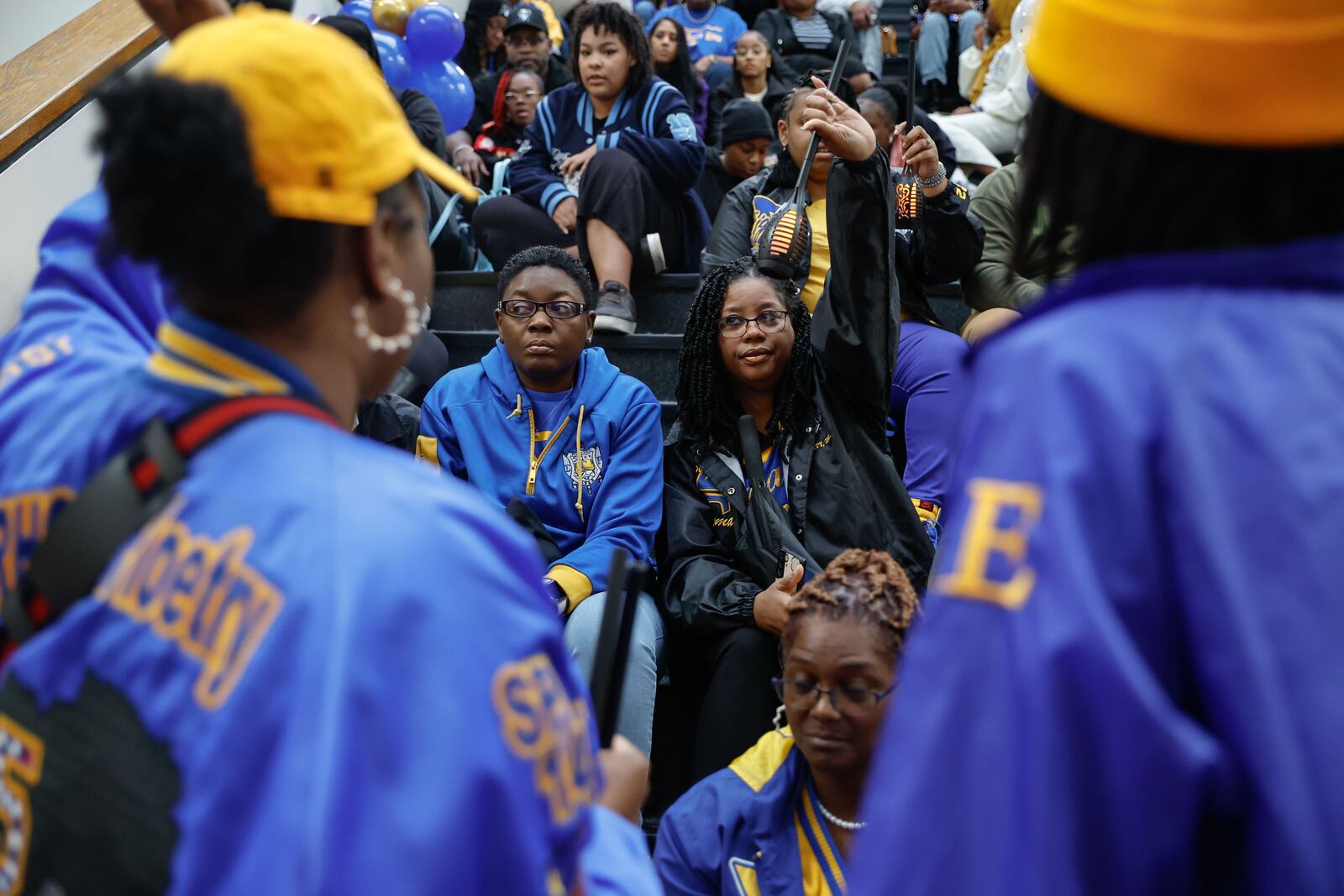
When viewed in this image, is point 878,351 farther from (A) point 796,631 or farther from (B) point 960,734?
(B) point 960,734

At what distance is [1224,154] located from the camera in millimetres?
1110

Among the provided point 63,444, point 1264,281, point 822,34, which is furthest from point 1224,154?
point 822,34

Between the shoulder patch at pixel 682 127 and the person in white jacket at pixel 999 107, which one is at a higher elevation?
the shoulder patch at pixel 682 127

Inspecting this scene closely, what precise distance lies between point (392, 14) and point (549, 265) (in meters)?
3.36

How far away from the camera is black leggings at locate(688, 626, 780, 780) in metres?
3.81

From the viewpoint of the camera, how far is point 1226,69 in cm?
107

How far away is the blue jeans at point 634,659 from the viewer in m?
3.79

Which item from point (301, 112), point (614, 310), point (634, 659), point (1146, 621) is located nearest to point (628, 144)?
point (614, 310)

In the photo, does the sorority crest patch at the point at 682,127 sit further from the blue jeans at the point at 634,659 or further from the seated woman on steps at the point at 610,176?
the blue jeans at the point at 634,659

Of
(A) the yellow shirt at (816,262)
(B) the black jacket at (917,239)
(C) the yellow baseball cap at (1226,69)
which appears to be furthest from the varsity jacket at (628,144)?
(C) the yellow baseball cap at (1226,69)

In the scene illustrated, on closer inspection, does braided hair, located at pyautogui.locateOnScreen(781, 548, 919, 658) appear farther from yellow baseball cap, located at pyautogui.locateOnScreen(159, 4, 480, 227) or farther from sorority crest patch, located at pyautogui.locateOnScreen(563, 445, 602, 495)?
yellow baseball cap, located at pyautogui.locateOnScreen(159, 4, 480, 227)

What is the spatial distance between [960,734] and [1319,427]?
35 cm

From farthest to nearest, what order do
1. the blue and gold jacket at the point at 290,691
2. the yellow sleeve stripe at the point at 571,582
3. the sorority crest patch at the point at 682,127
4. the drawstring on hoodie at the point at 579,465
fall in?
the sorority crest patch at the point at 682,127 < the drawstring on hoodie at the point at 579,465 < the yellow sleeve stripe at the point at 571,582 < the blue and gold jacket at the point at 290,691

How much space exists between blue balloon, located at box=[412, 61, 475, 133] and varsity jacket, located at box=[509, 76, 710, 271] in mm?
1280
